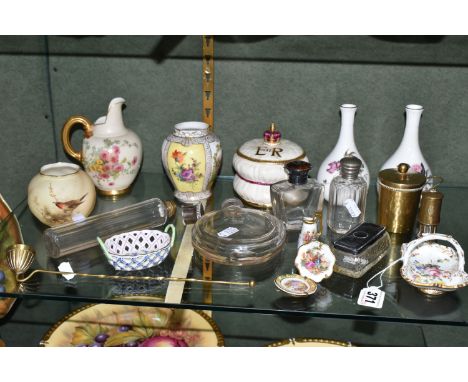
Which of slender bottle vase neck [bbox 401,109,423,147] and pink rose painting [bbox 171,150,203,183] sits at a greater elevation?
slender bottle vase neck [bbox 401,109,423,147]

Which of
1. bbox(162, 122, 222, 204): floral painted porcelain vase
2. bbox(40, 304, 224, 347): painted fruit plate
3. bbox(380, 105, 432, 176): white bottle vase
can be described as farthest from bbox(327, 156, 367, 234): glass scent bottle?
bbox(40, 304, 224, 347): painted fruit plate

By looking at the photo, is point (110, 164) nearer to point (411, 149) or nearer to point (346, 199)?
point (346, 199)

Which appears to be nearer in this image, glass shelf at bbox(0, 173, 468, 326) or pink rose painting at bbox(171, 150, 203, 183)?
glass shelf at bbox(0, 173, 468, 326)

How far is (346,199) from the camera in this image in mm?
1020

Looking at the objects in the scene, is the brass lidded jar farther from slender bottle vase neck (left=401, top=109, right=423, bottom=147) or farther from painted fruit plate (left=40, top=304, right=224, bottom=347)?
painted fruit plate (left=40, top=304, right=224, bottom=347)

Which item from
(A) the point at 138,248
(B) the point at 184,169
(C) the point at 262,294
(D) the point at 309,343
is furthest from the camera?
(D) the point at 309,343

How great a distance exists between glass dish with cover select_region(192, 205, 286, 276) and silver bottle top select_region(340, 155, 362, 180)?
145mm

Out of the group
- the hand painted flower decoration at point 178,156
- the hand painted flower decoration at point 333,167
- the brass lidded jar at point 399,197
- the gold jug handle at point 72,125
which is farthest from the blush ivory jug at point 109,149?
the brass lidded jar at point 399,197

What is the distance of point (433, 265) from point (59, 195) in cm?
65

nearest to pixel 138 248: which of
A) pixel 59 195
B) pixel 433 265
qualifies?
pixel 59 195

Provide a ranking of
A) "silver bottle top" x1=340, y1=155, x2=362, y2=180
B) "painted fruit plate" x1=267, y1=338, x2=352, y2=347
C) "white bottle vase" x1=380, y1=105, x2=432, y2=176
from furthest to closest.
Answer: "painted fruit plate" x1=267, y1=338, x2=352, y2=347 < "white bottle vase" x1=380, y1=105, x2=432, y2=176 < "silver bottle top" x1=340, y1=155, x2=362, y2=180

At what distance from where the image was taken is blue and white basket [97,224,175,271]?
34.5 inches

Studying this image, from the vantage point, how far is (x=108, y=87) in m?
1.20

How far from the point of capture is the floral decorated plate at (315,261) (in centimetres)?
86
